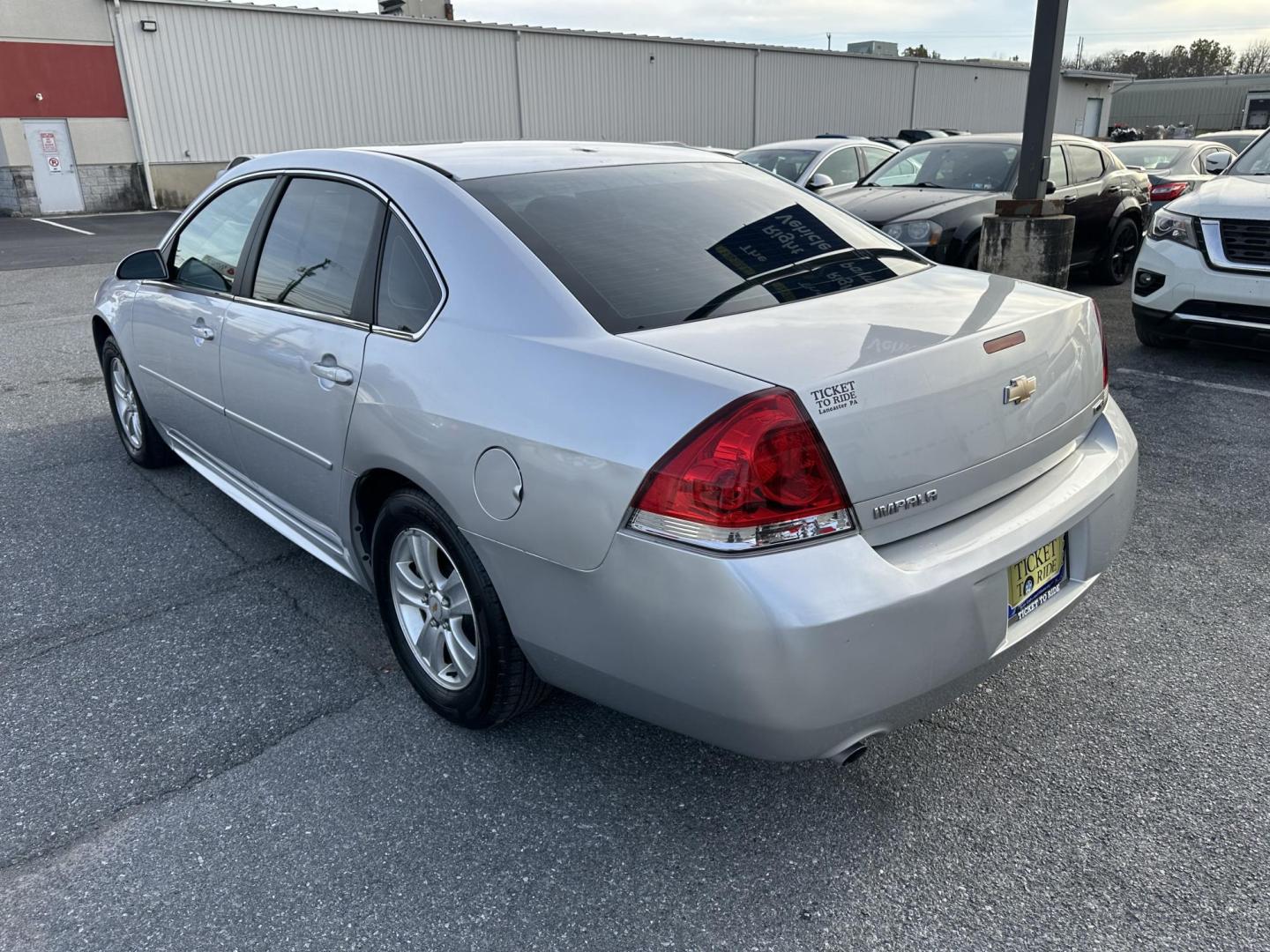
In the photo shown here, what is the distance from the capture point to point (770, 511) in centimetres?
198

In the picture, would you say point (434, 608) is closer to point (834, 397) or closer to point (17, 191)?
point (834, 397)

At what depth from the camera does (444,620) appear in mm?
2754

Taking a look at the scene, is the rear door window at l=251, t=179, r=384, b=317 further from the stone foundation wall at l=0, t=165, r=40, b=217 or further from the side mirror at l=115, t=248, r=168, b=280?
the stone foundation wall at l=0, t=165, r=40, b=217

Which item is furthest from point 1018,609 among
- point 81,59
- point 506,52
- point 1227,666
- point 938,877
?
point 506,52

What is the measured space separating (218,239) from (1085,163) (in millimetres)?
8564

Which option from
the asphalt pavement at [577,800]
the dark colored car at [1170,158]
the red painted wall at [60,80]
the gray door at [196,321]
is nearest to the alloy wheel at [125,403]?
the gray door at [196,321]

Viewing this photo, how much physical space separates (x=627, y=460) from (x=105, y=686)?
6.88 feet

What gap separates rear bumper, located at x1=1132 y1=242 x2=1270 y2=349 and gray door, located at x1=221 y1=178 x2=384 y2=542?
564 centimetres

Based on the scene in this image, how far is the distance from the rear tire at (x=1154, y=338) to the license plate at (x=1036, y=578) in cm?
513

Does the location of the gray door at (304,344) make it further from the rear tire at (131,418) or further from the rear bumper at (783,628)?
the rear tire at (131,418)

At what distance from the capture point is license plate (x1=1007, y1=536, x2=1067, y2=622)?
2283mm

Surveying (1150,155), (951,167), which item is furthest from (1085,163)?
(1150,155)

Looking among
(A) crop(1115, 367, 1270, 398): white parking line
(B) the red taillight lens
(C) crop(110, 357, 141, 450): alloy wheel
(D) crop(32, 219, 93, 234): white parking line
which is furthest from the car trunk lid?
(D) crop(32, 219, 93, 234): white parking line

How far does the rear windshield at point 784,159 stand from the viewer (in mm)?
10617
